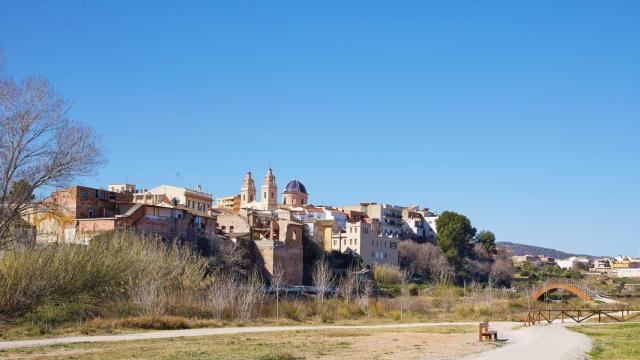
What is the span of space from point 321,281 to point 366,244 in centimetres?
2989

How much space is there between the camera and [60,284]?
101 feet

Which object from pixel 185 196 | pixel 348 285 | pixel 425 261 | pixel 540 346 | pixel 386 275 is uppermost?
pixel 185 196

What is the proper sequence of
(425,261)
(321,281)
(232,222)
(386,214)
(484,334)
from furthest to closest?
(386,214), (425,261), (232,222), (321,281), (484,334)

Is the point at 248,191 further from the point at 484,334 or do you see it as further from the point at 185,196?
the point at 484,334

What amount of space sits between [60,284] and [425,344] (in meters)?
14.3

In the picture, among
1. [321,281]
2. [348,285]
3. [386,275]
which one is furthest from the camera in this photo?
[386,275]

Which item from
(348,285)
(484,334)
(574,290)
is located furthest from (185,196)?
(484,334)

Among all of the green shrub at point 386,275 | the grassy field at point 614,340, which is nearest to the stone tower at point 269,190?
the green shrub at point 386,275

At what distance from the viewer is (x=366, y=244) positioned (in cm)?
8594

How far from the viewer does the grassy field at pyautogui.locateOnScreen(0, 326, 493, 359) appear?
23469 millimetres

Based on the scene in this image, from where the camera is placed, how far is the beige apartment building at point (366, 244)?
85.2 metres

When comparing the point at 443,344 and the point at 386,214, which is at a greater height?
the point at 386,214

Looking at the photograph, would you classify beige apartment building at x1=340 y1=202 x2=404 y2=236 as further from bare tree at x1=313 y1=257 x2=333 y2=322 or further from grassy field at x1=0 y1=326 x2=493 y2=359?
grassy field at x1=0 y1=326 x2=493 y2=359

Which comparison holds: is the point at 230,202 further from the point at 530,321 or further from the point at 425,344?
the point at 425,344
